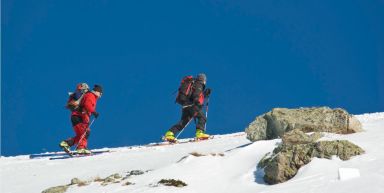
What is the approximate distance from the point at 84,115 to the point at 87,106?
319 mm

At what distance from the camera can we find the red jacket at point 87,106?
58.2 ft

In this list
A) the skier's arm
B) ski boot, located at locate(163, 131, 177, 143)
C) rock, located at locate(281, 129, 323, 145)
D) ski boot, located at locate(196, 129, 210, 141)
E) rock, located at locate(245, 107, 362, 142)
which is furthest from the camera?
ski boot, located at locate(196, 129, 210, 141)

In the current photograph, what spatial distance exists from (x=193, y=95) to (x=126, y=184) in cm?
941

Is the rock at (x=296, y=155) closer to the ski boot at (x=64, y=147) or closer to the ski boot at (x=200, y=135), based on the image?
the ski boot at (x=64, y=147)

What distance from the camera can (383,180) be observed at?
23.4 feet

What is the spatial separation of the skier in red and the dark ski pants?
2601mm

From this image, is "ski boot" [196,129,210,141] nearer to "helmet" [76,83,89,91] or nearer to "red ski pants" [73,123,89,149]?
"red ski pants" [73,123,89,149]

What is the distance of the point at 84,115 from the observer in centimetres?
1784

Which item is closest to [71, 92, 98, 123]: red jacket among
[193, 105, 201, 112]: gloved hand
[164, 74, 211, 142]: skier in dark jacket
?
[164, 74, 211, 142]: skier in dark jacket

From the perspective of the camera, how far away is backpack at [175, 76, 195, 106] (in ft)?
60.4

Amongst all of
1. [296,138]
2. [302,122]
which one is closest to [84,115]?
[302,122]

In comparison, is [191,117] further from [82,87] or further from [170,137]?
[82,87]

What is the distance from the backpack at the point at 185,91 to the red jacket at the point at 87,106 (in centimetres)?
261

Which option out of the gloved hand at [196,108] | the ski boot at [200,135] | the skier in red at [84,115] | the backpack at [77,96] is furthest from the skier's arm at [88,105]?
the ski boot at [200,135]
